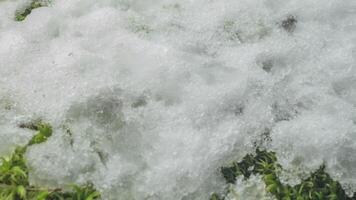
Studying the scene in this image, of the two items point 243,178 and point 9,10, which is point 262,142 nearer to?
point 243,178

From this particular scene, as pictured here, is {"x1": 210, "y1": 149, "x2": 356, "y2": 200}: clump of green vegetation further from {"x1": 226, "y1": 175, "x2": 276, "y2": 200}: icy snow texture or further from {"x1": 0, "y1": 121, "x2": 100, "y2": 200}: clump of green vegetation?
{"x1": 0, "y1": 121, "x2": 100, "y2": 200}: clump of green vegetation

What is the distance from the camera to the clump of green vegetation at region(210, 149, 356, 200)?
2.72 meters

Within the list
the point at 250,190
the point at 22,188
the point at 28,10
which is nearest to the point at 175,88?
the point at 250,190

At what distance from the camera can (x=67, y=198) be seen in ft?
8.84

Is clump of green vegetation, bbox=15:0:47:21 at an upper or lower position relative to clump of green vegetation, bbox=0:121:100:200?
upper

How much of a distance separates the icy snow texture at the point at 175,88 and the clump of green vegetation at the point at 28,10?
0.21ft

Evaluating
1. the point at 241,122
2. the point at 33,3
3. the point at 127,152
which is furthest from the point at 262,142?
the point at 33,3

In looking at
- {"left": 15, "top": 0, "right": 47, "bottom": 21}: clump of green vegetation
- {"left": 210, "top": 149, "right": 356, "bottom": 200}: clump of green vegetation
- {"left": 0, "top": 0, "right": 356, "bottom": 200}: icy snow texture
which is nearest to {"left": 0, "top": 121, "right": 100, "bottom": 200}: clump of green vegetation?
{"left": 0, "top": 0, "right": 356, "bottom": 200}: icy snow texture

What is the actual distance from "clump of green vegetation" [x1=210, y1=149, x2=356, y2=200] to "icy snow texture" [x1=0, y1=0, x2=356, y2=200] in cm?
6

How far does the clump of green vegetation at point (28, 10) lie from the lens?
3.88 metres

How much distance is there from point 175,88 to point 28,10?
Result: 1.61 metres

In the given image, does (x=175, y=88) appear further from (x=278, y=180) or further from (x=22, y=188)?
(x=22, y=188)

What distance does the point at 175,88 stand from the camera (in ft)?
10.6

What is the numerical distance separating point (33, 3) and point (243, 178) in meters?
2.41
